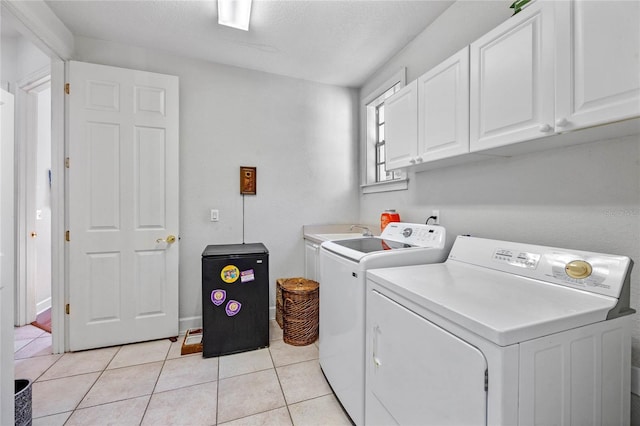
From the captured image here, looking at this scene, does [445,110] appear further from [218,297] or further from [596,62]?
[218,297]

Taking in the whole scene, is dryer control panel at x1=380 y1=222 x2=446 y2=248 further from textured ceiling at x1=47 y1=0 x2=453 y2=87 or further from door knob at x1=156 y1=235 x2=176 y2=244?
door knob at x1=156 y1=235 x2=176 y2=244

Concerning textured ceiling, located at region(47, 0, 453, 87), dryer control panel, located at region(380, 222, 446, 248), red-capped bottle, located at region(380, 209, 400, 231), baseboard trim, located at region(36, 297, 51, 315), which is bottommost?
baseboard trim, located at region(36, 297, 51, 315)

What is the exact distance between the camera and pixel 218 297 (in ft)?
7.09

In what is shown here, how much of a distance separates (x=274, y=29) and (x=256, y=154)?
115 cm

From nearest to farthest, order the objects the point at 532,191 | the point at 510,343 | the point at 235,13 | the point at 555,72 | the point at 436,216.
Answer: the point at 510,343
the point at 555,72
the point at 532,191
the point at 235,13
the point at 436,216

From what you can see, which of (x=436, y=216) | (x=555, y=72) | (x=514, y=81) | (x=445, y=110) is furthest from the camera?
(x=436, y=216)

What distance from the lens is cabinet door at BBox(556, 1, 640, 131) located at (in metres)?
0.84

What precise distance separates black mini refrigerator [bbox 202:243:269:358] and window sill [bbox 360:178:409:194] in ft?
4.42

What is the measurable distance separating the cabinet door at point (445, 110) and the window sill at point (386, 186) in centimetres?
64

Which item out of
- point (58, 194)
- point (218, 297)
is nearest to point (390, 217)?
point (218, 297)

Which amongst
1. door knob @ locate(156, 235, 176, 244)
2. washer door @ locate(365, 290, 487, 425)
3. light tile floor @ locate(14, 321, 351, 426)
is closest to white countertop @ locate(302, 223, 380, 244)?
light tile floor @ locate(14, 321, 351, 426)

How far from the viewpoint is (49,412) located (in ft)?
5.14

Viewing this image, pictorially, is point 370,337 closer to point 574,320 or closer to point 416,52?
point 574,320

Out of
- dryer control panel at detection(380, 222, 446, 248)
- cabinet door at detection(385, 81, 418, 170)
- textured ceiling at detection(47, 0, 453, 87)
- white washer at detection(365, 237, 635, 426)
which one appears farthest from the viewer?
textured ceiling at detection(47, 0, 453, 87)
